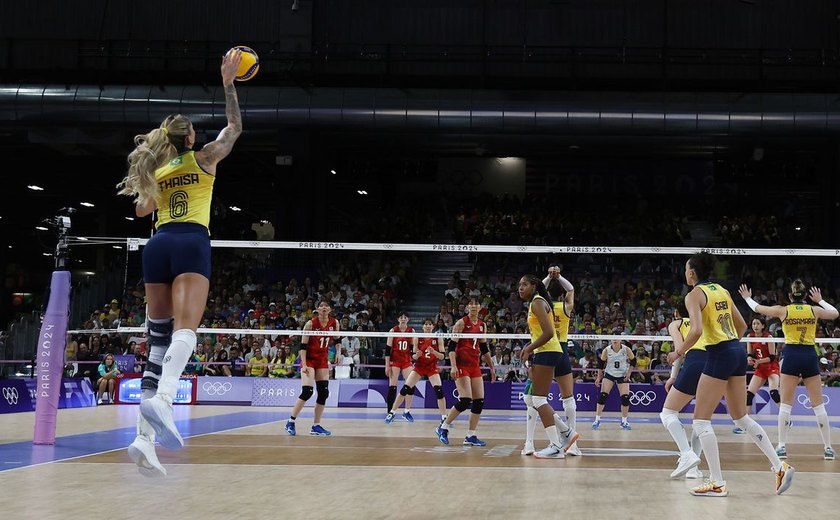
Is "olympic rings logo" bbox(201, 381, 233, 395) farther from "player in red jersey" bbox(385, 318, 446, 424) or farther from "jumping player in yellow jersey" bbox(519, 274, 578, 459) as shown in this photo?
"jumping player in yellow jersey" bbox(519, 274, 578, 459)

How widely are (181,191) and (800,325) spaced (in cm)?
778

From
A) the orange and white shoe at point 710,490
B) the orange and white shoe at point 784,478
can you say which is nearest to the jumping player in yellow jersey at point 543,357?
the orange and white shoe at point 710,490

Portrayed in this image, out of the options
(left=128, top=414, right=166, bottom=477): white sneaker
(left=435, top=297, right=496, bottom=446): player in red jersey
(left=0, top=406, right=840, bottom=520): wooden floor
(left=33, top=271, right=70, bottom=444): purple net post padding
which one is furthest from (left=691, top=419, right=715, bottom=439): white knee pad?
(left=33, top=271, right=70, bottom=444): purple net post padding

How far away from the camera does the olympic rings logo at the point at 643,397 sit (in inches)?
803

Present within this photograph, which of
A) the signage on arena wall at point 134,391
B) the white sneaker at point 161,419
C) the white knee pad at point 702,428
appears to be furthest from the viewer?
the signage on arena wall at point 134,391

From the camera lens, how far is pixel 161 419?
4.17m

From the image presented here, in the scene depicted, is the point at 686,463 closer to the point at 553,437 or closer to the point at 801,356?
the point at 553,437

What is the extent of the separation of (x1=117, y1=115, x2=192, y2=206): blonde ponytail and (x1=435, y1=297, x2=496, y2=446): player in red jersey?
6816 millimetres

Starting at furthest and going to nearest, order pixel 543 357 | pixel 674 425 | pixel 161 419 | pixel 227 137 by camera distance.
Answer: pixel 543 357 < pixel 674 425 < pixel 227 137 < pixel 161 419

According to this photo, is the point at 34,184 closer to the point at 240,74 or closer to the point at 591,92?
the point at 591,92

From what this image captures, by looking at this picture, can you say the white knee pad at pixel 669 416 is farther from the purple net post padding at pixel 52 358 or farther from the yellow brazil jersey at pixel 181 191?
the purple net post padding at pixel 52 358

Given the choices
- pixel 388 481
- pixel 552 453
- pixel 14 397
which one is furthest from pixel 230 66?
pixel 14 397

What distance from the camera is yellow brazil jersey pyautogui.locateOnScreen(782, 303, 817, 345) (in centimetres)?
984

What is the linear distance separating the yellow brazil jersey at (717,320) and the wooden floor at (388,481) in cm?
119
